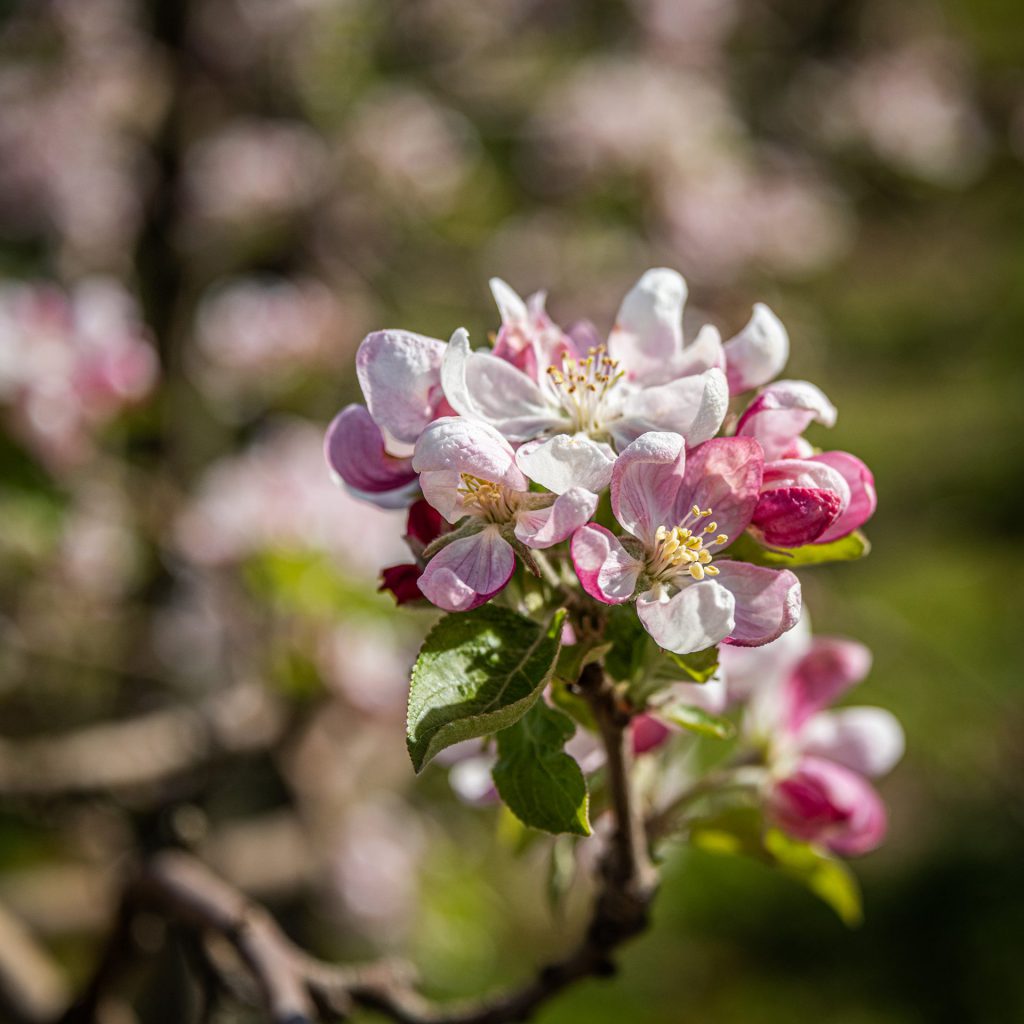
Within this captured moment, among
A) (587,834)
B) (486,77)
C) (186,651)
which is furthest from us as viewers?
(486,77)

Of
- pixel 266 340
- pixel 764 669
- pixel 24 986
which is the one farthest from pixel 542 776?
pixel 266 340

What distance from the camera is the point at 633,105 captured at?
10.8 feet

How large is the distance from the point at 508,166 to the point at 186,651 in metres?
2.09

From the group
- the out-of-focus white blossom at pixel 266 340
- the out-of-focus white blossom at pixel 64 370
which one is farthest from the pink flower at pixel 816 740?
the out-of-focus white blossom at pixel 266 340

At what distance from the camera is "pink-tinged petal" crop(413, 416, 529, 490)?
0.60m

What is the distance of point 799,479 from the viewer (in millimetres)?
654

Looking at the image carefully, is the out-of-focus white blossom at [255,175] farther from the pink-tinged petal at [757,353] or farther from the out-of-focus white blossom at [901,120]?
the pink-tinged petal at [757,353]

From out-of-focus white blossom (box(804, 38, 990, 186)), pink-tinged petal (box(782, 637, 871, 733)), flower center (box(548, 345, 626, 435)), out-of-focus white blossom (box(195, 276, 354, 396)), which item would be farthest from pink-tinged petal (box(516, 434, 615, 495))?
out-of-focus white blossom (box(804, 38, 990, 186))

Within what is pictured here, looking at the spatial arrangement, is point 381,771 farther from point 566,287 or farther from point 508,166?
point 508,166

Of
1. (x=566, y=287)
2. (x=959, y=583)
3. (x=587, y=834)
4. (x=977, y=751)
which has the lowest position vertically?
(x=959, y=583)

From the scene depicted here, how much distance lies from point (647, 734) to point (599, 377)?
0.79ft

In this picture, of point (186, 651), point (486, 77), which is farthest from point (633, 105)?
point (186, 651)

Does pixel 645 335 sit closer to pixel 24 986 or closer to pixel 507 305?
pixel 507 305

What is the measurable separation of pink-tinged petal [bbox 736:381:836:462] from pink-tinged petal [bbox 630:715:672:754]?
0.20 meters
